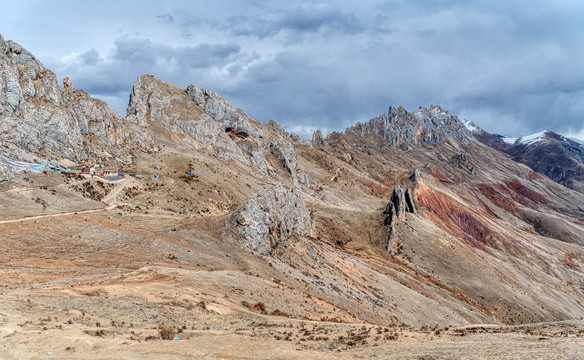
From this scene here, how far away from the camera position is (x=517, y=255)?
108 m

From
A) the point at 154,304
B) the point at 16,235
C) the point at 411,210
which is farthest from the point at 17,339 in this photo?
the point at 411,210

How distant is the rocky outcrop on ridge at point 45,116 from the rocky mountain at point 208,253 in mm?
335

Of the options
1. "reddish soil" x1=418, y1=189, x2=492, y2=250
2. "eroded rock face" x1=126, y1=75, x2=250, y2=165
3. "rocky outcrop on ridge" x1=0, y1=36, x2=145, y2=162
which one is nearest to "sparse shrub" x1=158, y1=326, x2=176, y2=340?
"rocky outcrop on ridge" x1=0, y1=36, x2=145, y2=162

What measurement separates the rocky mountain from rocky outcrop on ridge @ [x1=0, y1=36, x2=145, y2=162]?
1.10ft

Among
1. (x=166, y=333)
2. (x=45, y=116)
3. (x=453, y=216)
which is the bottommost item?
(x=166, y=333)

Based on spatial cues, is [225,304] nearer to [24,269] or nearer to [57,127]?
[24,269]

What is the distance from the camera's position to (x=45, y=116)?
7662 cm

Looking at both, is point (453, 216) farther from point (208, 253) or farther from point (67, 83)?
point (67, 83)

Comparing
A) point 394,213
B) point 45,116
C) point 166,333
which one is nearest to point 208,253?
point 166,333

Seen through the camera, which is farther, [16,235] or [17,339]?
[16,235]

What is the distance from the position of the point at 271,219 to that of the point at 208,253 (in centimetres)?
1236

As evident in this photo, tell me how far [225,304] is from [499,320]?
171 ft

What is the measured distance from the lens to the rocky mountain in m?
23.2

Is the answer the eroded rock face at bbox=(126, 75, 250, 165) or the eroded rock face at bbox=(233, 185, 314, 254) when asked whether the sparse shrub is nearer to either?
the eroded rock face at bbox=(233, 185, 314, 254)
